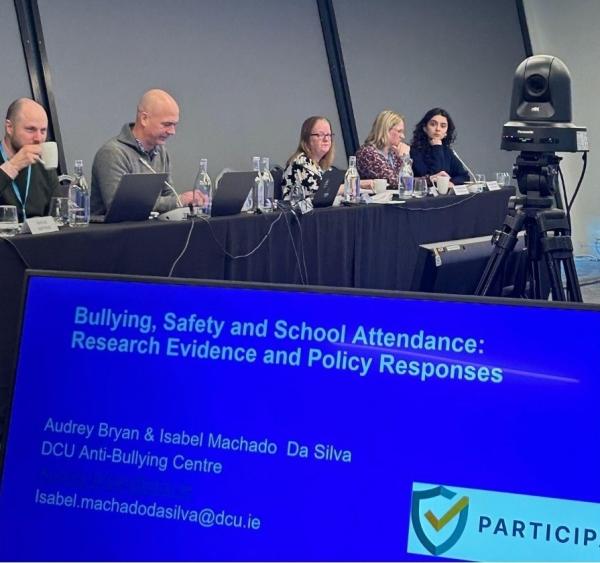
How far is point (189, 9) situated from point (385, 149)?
163cm

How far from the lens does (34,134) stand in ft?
13.9

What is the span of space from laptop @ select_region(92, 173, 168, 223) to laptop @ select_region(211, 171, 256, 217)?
1.35ft

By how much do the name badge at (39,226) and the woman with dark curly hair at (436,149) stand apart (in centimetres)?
391

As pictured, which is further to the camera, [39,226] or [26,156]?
[26,156]

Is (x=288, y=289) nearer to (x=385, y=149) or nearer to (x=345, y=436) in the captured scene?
(x=345, y=436)

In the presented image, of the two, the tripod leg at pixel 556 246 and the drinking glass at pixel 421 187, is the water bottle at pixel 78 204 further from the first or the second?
the drinking glass at pixel 421 187

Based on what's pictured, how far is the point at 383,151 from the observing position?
22.4ft

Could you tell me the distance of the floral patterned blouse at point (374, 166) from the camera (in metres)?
6.62

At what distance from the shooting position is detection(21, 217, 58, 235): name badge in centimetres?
351

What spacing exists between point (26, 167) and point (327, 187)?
154 cm

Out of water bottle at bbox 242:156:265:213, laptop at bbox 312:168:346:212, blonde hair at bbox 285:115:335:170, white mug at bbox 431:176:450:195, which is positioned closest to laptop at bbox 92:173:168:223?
water bottle at bbox 242:156:265:213

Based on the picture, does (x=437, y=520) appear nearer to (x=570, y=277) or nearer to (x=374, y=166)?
(x=570, y=277)

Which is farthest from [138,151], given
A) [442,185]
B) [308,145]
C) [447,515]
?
[447,515]

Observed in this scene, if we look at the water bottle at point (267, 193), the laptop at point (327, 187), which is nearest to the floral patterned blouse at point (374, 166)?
the laptop at point (327, 187)
